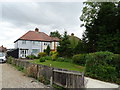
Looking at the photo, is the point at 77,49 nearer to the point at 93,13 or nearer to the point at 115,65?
the point at 93,13

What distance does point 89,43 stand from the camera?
60.1ft

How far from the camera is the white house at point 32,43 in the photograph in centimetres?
3300

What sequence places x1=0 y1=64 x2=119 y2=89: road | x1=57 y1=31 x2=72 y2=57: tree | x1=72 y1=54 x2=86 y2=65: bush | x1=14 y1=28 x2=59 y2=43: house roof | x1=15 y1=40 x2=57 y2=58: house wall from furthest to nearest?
x1=14 y1=28 x2=59 y2=43: house roof → x1=15 y1=40 x2=57 y2=58: house wall → x1=57 y1=31 x2=72 y2=57: tree → x1=72 y1=54 x2=86 y2=65: bush → x1=0 y1=64 x2=119 y2=89: road

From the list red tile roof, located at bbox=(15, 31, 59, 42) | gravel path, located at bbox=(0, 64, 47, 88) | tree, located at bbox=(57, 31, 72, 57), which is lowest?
gravel path, located at bbox=(0, 64, 47, 88)

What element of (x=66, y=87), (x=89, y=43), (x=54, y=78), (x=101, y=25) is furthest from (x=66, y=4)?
(x=66, y=87)

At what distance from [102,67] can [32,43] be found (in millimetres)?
28862

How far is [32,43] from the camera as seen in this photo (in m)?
34.8


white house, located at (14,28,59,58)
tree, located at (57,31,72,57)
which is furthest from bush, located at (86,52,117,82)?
white house, located at (14,28,59,58)

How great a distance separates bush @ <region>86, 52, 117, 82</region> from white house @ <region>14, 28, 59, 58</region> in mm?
26727

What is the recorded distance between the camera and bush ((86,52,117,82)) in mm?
7886

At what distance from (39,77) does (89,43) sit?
39.8 feet

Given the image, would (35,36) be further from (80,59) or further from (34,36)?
(80,59)

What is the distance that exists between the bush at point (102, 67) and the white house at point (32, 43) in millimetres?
26727

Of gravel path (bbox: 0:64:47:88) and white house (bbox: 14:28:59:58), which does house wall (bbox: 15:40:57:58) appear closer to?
white house (bbox: 14:28:59:58)
